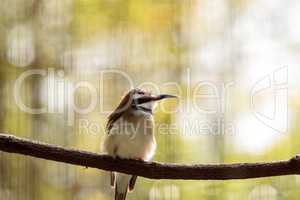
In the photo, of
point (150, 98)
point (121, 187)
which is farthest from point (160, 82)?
point (121, 187)

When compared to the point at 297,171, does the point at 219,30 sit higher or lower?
higher

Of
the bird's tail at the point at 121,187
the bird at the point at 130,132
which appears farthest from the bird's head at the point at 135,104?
the bird's tail at the point at 121,187

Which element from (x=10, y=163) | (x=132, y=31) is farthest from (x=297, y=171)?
(x=10, y=163)

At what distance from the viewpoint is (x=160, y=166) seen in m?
0.95

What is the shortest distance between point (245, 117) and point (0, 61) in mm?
501

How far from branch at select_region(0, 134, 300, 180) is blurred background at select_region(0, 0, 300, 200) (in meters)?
0.14

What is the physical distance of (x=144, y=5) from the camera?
45.4 inches

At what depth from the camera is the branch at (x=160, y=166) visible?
35.7 inches

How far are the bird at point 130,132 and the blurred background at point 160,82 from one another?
21 millimetres

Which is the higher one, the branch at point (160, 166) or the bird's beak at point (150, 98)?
the bird's beak at point (150, 98)

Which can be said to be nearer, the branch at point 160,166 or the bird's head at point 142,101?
the branch at point 160,166

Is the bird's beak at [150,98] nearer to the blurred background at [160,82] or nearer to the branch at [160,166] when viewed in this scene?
the blurred background at [160,82]

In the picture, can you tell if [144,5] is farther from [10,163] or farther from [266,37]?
[10,163]

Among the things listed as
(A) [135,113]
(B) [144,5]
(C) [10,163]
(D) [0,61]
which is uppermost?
(B) [144,5]
